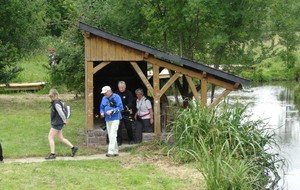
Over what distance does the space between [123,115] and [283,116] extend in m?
13.3

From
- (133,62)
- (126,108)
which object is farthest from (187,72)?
(126,108)

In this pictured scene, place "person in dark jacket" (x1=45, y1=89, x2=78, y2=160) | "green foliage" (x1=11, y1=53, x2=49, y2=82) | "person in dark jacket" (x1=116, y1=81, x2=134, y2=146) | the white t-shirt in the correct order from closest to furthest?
"person in dark jacket" (x1=45, y1=89, x2=78, y2=160) → "person in dark jacket" (x1=116, y1=81, x2=134, y2=146) → the white t-shirt → "green foliage" (x1=11, y1=53, x2=49, y2=82)

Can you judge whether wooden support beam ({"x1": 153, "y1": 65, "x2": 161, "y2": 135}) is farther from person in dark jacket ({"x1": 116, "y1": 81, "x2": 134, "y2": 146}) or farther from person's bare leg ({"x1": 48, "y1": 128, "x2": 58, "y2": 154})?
person's bare leg ({"x1": 48, "y1": 128, "x2": 58, "y2": 154})

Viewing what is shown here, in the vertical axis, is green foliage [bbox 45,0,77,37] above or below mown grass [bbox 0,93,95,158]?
above

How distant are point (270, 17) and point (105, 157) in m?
7.94

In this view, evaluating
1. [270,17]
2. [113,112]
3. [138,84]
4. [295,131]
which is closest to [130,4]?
[138,84]

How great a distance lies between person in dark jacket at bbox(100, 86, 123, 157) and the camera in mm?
13859

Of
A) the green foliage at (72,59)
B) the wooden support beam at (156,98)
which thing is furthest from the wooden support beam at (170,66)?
the green foliage at (72,59)

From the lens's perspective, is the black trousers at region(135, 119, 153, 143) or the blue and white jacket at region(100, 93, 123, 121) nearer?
Answer: the blue and white jacket at region(100, 93, 123, 121)

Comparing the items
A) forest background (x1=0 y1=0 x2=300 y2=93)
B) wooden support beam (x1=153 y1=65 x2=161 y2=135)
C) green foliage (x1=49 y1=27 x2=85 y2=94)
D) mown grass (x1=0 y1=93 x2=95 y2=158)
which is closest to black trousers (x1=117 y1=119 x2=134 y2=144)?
wooden support beam (x1=153 y1=65 x2=161 y2=135)

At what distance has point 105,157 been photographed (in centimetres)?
1401

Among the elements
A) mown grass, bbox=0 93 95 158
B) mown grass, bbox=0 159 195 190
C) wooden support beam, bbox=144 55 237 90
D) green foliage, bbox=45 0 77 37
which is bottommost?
mown grass, bbox=0 159 195 190

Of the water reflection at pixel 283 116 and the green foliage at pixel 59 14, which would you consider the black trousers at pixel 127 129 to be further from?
the green foliage at pixel 59 14

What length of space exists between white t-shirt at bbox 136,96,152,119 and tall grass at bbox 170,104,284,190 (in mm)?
1192
